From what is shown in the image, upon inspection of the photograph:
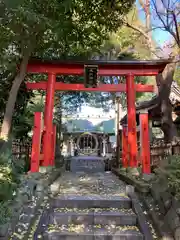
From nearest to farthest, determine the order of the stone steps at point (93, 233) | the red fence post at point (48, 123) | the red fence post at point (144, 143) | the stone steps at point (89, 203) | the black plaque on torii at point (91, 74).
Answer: the stone steps at point (93, 233)
the stone steps at point (89, 203)
the red fence post at point (144, 143)
the red fence post at point (48, 123)
the black plaque on torii at point (91, 74)

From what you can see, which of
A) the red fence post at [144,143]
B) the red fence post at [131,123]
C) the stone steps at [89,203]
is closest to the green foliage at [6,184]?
the stone steps at [89,203]

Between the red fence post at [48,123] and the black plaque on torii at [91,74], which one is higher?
the black plaque on torii at [91,74]

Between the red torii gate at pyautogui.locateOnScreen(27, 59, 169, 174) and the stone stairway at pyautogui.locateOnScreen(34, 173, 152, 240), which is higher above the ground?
the red torii gate at pyautogui.locateOnScreen(27, 59, 169, 174)

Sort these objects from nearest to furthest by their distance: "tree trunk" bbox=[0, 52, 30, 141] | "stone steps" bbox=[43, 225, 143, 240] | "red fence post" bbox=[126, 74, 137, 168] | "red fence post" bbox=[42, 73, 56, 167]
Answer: "stone steps" bbox=[43, 225, 143, 240]
"tree trunk" bbox=[0, 52, 30, 141]
"red fence post" bbox=[126, 74, 137, 168]
"red fence post" bbox=[42, 73, 56, 167]

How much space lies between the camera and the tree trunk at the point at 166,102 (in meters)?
10.2

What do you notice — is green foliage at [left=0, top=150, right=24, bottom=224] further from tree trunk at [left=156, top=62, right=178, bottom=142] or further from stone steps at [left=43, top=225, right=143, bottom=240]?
tree trunk at [left=156, top=62, right=178, bottom=142]

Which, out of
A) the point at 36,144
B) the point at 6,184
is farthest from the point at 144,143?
the point at 6,184

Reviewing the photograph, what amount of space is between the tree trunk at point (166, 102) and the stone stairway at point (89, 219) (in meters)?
5.03

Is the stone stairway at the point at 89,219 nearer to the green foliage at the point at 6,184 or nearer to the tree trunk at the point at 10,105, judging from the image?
the green foliage at the point at 6,184

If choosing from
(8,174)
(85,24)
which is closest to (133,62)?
(85,24)

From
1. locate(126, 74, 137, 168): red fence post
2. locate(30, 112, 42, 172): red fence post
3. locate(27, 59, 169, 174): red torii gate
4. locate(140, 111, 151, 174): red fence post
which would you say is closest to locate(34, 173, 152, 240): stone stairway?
locate(140, 111, 151, 174): red fence post

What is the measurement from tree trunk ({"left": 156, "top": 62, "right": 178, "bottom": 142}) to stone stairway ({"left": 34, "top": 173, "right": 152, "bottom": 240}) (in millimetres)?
5029

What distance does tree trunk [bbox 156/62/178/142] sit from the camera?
403 inches

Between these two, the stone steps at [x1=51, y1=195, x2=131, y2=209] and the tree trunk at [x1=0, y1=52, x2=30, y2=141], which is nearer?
the stone steps at [x1=51, y1=195, x2=131, y2=209]
